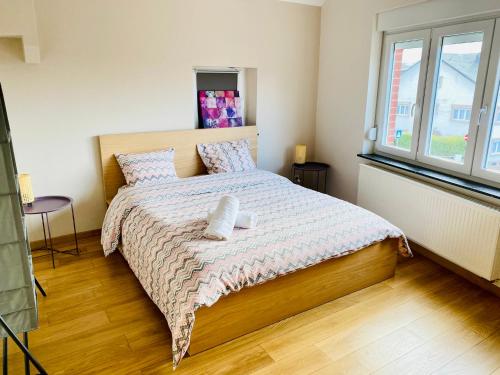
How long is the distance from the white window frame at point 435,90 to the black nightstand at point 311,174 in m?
1.07

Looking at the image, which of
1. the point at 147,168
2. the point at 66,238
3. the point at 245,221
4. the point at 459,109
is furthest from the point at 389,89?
the point at 66,238

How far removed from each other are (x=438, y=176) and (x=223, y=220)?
1761mm

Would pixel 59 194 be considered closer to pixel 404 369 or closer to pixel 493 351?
pixel 404 369

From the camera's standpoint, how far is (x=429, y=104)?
9.98 ft

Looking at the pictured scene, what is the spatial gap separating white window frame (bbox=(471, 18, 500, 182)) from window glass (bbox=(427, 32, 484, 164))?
0.36 feet

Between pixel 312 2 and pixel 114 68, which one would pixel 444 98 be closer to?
pixel 312 2

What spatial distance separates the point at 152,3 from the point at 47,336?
2628 mm

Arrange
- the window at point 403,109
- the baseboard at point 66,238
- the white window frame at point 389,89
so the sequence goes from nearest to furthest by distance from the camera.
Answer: the white window frame at point 389,89
the baseboard at point 66,238
the window at point 403,109

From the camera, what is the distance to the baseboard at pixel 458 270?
2.59 m

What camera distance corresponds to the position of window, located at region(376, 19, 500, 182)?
2.62 meters

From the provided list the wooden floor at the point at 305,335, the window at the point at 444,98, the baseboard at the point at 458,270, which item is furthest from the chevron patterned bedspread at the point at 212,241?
the window at the point at 444,98

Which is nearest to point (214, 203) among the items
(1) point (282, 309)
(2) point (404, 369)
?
(1) point (282, 309)

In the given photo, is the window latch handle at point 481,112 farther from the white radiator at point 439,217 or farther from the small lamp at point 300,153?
the small lamp at point 300,153

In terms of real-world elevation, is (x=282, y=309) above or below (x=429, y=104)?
below
